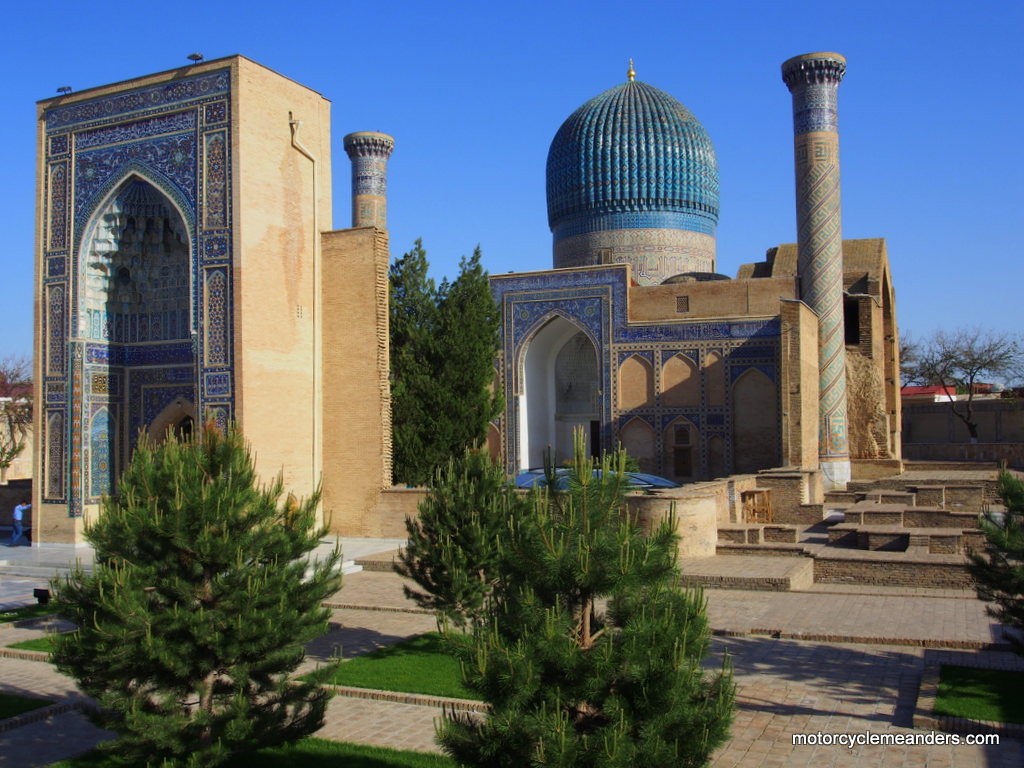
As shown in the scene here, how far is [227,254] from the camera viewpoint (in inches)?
499

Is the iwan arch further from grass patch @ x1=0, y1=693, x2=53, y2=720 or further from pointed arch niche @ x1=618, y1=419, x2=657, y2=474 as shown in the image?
grass patch @ x1=0, y1=693, x2=53, y2=720

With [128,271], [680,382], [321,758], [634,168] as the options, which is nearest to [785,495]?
[680,382]

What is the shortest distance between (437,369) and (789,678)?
10424mm

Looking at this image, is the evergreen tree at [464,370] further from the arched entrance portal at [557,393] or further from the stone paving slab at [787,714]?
the stone paving slab at [787,714]

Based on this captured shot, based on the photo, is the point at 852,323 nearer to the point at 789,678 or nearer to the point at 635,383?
the point at 635,383

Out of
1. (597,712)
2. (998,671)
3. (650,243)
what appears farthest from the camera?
(650,243)

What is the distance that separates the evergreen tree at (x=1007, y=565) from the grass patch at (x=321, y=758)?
330cm

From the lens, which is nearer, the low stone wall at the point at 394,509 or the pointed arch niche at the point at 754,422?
the low stone wall at the point at 394,509

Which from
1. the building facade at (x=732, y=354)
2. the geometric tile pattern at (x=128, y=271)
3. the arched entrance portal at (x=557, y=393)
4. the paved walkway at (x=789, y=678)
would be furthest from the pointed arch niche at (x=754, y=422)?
the geometric tile pattern at (x=128, y=271)

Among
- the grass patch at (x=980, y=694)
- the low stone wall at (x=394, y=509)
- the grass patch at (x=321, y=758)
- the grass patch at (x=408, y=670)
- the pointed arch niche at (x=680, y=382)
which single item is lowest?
the grass patch at (x=321, y=758)

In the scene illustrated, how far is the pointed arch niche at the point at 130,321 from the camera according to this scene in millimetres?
13914

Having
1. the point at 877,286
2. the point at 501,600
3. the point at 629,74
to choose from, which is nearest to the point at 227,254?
the point at 501,600

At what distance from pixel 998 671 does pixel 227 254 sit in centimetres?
985

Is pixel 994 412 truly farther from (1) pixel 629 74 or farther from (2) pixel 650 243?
(1) pixel 629 74
